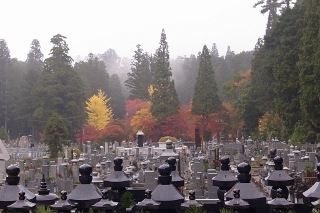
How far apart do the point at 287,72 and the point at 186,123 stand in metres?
19.2

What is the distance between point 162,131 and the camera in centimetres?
4994

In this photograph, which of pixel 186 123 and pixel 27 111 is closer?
pixel 186 123

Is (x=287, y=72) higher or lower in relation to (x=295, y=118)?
higher

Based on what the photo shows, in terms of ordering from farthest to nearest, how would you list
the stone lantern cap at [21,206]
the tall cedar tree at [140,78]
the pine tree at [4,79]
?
the tall cedar tree at [140,78], the pine tree at [4,79], the stone lantern cap at [21,206]

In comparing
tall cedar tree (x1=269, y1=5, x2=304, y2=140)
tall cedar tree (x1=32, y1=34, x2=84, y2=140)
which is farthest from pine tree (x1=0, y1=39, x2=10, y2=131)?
tall cedar tree (x1=269, y1=5, x2=304, y2=140)

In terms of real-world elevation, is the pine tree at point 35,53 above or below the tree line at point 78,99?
above

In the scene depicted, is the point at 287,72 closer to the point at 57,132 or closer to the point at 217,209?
the point at 57,132

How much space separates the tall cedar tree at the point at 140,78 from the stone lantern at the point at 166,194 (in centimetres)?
5745

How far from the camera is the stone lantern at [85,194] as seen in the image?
7.61 m

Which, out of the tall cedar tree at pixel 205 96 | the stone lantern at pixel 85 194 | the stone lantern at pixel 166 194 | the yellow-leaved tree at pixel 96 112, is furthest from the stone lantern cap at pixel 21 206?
the yellow-leaved tree at pixel 96 112

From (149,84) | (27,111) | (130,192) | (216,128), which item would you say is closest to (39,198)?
(130,192)

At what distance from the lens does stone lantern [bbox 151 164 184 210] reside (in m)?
7.31

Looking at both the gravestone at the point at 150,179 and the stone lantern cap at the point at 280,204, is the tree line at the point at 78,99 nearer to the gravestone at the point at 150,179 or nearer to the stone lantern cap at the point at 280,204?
the gravestone at the point at 150,179

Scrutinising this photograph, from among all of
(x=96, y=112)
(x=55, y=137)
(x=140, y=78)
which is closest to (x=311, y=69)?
(x=55, y=137)
